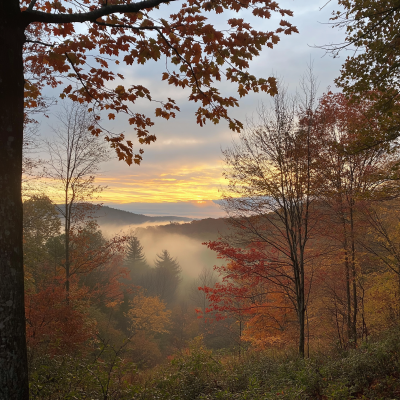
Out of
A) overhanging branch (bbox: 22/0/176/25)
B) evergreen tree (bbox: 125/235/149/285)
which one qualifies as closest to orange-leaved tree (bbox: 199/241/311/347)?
overhanging branch (bbox: 22/0/176/25)

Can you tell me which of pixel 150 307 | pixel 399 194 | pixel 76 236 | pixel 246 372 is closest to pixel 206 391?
pixel 246 372

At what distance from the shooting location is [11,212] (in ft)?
8.50

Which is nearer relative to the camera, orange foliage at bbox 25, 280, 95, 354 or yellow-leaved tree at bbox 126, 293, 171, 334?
orange foliage at bbox 25, 280, 95, 354

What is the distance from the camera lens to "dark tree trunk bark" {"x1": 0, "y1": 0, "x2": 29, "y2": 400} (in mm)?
2443

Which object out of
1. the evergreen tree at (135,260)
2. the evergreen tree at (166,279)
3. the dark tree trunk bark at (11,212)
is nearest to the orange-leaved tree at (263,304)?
the dark tree trunk bark at (11,212)

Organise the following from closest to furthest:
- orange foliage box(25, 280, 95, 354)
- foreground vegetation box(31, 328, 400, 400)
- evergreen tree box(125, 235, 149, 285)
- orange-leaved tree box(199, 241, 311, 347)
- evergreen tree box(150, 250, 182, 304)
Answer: foreground vegetation box(31, 328, 400, 400), orange foliage box(25, 280, 95, 354), orange-leaved tree box(199, 241, 311, 347), evergreen tree box(150, 250, 182, 304), evergreen tree box(125, 235, 149, 285)

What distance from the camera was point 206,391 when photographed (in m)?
5.36

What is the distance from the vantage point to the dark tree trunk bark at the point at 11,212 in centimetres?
244

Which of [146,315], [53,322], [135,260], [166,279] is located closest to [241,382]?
[53,322]

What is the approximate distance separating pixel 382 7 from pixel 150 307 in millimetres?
33175

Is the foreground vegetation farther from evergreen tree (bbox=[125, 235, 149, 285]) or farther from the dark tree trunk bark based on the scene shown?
evergreen tree (bbox=[125, 235, 149, 285])

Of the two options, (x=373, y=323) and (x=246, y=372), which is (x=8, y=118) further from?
(x=373, y=323)

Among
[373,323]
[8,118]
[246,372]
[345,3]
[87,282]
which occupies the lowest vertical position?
[87,282]

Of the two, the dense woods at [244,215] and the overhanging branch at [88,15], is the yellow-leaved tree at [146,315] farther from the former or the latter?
the overhanging branch at [88,15]
